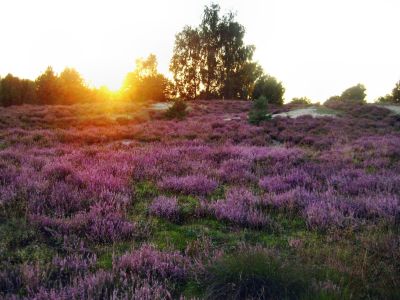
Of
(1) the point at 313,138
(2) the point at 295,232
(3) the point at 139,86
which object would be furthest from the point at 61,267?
(3) the point at 139,86

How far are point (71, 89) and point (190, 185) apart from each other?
60.9 m

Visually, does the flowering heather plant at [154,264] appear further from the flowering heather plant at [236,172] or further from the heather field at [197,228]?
the flowering heather plant at [236,172]

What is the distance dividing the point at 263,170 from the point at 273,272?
5.94 m

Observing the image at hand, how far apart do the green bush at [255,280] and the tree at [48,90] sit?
6106 cm

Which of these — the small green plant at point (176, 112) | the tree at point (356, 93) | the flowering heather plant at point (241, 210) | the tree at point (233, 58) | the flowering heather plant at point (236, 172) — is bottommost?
the flowering heather plant at point (236, 172)

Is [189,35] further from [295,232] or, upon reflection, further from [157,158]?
[295,232]

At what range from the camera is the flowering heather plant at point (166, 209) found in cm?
564

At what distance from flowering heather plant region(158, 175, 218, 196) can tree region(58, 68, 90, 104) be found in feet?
190

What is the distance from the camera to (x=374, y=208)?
19.3 ft

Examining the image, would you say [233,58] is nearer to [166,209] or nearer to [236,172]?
[236,172]

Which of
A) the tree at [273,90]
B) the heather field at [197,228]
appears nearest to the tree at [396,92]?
the tree at [273,90]

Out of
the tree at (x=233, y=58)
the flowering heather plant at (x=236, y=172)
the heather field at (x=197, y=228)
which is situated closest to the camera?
the heather field at (x=197, y=228)

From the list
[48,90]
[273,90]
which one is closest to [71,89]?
[48,90]

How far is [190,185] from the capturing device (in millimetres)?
7250
